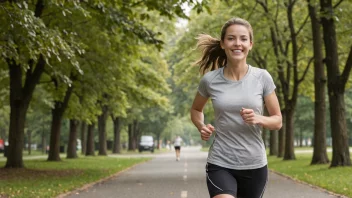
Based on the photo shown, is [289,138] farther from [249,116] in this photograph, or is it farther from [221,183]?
[249,116]

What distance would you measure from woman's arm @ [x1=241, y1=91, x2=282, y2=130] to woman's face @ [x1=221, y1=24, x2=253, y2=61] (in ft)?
1.20

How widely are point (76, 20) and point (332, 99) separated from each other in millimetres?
9116

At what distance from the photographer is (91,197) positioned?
11.1 meters

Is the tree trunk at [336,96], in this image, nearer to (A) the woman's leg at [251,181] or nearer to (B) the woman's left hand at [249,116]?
(A) the woman's leg at [251,181]

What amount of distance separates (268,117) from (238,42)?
58 centimetres

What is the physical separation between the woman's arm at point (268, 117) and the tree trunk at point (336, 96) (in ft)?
46.9

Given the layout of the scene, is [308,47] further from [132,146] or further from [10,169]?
[132,146]

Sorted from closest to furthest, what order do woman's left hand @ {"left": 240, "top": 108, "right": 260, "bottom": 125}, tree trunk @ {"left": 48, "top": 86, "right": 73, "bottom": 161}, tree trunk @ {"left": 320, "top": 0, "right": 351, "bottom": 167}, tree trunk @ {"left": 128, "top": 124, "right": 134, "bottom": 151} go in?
woman's left hand @ {"left": 240, "top": 108, "right": 260, "bottom": 125}, tree trunk @ {"left": 320, "top": 0, "right": 351, "bottom": 167}, tree trunk @ {"left": 48, "top": 86, "right": 73, "bottom": 161}, tree trunk @ {"left": 128, "top": 124, "right": 134, "bottom": 151}

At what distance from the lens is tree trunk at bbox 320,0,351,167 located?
17.4 metres

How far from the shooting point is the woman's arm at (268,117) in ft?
11.5

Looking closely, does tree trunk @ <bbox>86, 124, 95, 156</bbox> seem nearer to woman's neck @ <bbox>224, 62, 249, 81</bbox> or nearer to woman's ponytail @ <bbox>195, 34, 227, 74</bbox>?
woman's ponytail @ <bbox>195, 34, 227, 74</bbox>

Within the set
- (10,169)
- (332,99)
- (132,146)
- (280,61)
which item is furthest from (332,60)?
(132,146)

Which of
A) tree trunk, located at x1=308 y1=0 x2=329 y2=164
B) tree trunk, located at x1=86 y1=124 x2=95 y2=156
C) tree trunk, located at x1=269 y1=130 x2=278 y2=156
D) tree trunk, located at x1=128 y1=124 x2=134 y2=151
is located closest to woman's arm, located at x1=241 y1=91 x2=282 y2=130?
tree trunk, located at x1=308 y1=0 x2=329 y2=164

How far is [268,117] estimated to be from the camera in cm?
370
